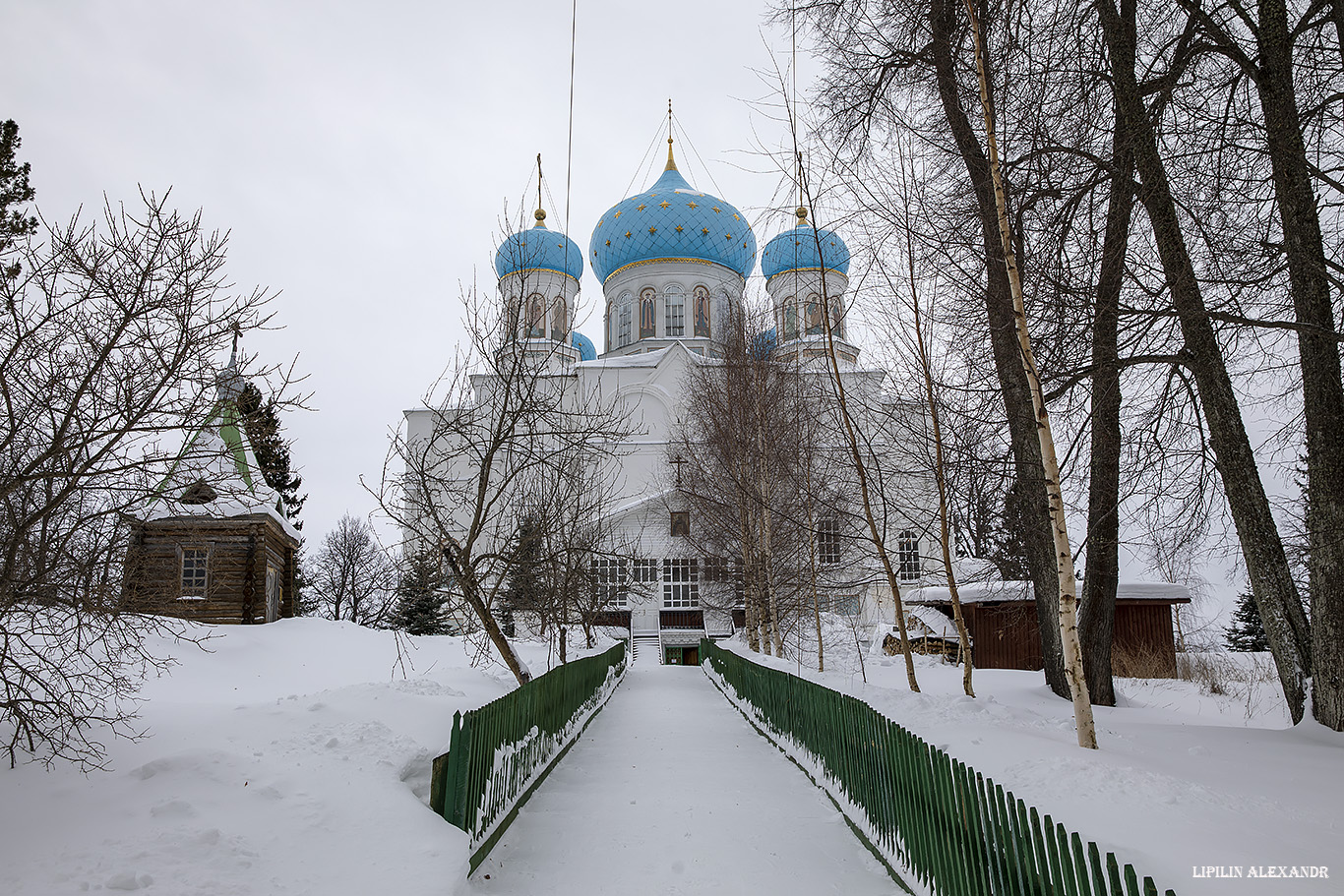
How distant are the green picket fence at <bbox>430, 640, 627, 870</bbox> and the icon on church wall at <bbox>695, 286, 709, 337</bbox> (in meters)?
33.4

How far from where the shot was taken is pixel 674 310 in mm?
43219

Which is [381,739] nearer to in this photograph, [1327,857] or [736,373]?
[1327,857]

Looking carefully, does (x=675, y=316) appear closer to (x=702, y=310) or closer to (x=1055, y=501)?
(x=702, y=310)

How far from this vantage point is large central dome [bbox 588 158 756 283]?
42.2 metres

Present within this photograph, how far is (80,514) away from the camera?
474 centimetres

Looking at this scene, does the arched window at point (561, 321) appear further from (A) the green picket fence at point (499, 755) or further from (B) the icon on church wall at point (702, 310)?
(B) the icon on church wall at point (702, 310)

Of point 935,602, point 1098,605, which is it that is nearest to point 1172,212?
point 1098,605

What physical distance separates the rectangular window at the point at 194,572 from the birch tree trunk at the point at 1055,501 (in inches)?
688

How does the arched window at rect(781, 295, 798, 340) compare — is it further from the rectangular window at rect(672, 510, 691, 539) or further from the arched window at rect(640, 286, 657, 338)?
the arched window at rect(640, 286, 657, 338)

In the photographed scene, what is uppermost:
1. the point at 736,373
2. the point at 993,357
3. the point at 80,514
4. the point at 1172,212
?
the point at 736,373

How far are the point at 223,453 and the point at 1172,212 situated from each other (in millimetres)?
8175

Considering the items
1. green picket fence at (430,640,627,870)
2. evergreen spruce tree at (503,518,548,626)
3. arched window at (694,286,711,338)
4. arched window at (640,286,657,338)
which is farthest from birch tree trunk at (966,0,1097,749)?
arched window at (640,286,657,338)

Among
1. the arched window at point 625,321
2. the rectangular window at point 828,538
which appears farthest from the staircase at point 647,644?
the arched window at point 625,321

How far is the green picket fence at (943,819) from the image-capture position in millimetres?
3154
